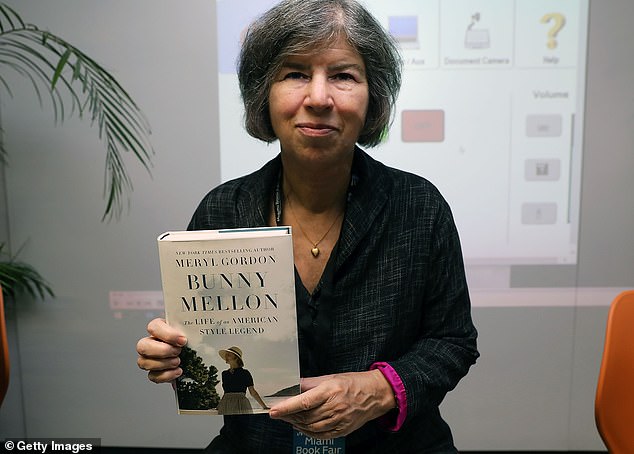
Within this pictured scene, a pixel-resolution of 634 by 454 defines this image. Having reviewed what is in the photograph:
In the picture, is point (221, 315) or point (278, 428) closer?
point (221, 315)

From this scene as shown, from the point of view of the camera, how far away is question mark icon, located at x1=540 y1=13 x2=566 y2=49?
2041mm

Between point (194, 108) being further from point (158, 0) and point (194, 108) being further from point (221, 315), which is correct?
point (221, 315)

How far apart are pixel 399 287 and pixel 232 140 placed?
4.36 ft

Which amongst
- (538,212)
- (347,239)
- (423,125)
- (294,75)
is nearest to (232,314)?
(347,239)

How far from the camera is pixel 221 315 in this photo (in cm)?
81

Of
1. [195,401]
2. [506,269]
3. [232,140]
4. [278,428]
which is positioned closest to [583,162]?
[506,269]

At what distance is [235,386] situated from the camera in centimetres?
85

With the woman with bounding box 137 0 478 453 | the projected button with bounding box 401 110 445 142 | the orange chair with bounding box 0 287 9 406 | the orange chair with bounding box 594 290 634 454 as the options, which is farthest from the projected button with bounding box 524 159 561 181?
the orange chair with bounding box 0 287 9 406

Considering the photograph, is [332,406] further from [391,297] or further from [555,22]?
[555,22]

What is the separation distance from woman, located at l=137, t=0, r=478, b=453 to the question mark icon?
130cm

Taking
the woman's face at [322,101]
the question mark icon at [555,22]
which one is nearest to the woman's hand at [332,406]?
the woman's face at [322,101]

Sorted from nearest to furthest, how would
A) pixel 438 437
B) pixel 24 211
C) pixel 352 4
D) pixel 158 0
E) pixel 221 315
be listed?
pixel 221 315 → pixel 352 4 → pixel 438 437 → pixel 158 0 → pixel 24 211

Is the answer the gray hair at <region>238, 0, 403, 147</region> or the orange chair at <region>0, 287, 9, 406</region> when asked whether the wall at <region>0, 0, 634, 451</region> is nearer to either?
the orange chair at <region>0, 287, 9, 406</region>

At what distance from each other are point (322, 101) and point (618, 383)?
91 cm
